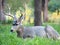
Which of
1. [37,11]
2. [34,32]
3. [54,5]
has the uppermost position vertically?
[54,5]

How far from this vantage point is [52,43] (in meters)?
8.80

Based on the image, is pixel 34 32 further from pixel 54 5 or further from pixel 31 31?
pixel 54 5

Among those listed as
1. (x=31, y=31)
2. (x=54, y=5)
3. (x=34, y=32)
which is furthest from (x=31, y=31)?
(x=54, y=5)

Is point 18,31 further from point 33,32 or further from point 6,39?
point 6,39

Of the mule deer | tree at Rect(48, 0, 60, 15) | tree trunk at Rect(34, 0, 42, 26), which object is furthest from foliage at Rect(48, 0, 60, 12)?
the mule deer

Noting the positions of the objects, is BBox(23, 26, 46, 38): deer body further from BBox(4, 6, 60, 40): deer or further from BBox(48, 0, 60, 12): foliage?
BBox(48, 0, 60, 12): foliage

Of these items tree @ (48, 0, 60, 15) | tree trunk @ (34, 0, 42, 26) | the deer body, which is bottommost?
the deer body

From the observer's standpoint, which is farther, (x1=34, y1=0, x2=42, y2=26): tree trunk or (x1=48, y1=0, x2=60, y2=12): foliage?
(x1=48, y1=0, x2=60, y2=12): foliage

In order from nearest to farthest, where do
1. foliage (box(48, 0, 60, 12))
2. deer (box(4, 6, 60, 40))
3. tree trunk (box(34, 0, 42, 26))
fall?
deer (box(4, 6, 60, 40)) → tree trunk (box(34, 0, 42, 26)) → foliage (box(48, 0, 60, 12))

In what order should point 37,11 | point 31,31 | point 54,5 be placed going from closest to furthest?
point 31,31, point 37,11, point 54,5

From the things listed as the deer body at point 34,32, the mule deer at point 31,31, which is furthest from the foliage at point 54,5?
the mule deer at point 31,31

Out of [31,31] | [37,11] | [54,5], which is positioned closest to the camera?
[31,31]

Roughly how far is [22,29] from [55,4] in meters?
28.3

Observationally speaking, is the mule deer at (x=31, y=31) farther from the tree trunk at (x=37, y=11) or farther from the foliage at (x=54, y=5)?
the foliage at (x=54, y=5)
